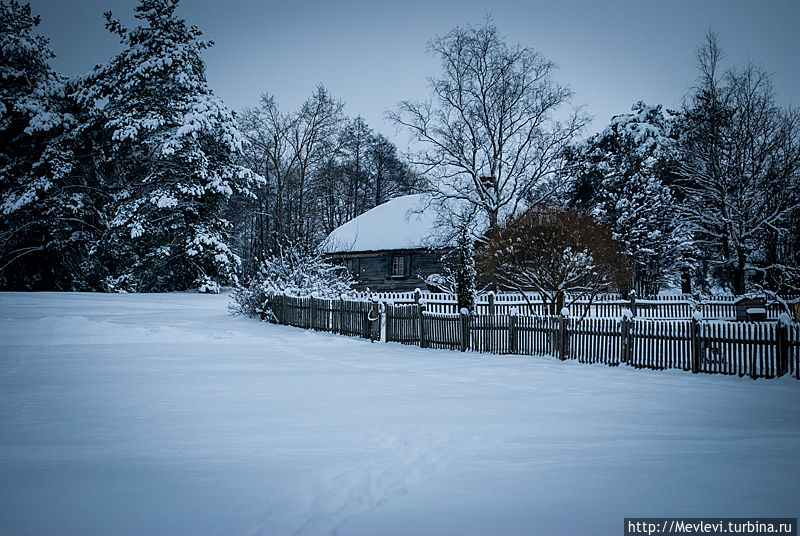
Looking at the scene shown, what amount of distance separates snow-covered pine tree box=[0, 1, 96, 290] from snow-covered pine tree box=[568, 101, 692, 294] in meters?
31.8

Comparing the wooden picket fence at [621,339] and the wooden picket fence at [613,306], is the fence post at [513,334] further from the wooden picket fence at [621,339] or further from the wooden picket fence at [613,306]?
the wooden picket fence at [613,306]

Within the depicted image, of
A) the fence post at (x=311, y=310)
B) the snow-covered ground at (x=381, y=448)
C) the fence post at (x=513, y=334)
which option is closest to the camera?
the snow-covered ground at (x=381, y=448)

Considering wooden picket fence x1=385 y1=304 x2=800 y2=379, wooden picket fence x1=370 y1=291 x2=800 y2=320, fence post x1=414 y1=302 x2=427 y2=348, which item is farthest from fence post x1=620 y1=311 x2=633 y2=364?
wooden picket fence x1=370 y1=291 x2=800 y2=320

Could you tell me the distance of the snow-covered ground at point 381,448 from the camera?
13.8 ft

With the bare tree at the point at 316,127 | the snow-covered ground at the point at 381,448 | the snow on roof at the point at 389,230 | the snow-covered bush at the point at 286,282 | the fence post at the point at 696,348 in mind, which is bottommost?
the snow-covered ground at the point at 381,448

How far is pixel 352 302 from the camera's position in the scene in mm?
18375

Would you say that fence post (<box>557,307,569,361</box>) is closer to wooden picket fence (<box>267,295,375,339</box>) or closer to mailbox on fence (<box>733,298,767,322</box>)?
wooden picket fence (<box>267,295,375,339</box>)

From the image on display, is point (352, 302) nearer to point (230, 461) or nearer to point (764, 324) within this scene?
point (764, 324)

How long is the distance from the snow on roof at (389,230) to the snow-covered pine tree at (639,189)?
33.3ft

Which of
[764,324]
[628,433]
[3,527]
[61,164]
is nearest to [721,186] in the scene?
[764,324]

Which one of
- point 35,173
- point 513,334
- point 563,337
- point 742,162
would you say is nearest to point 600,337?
point 563,337

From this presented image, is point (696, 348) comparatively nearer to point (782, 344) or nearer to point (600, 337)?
point (782, 344)

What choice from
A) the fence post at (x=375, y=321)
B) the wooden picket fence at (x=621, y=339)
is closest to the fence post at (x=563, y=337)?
the wooden picket fence at (x=621, y=339)

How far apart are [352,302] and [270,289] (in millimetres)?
6170
